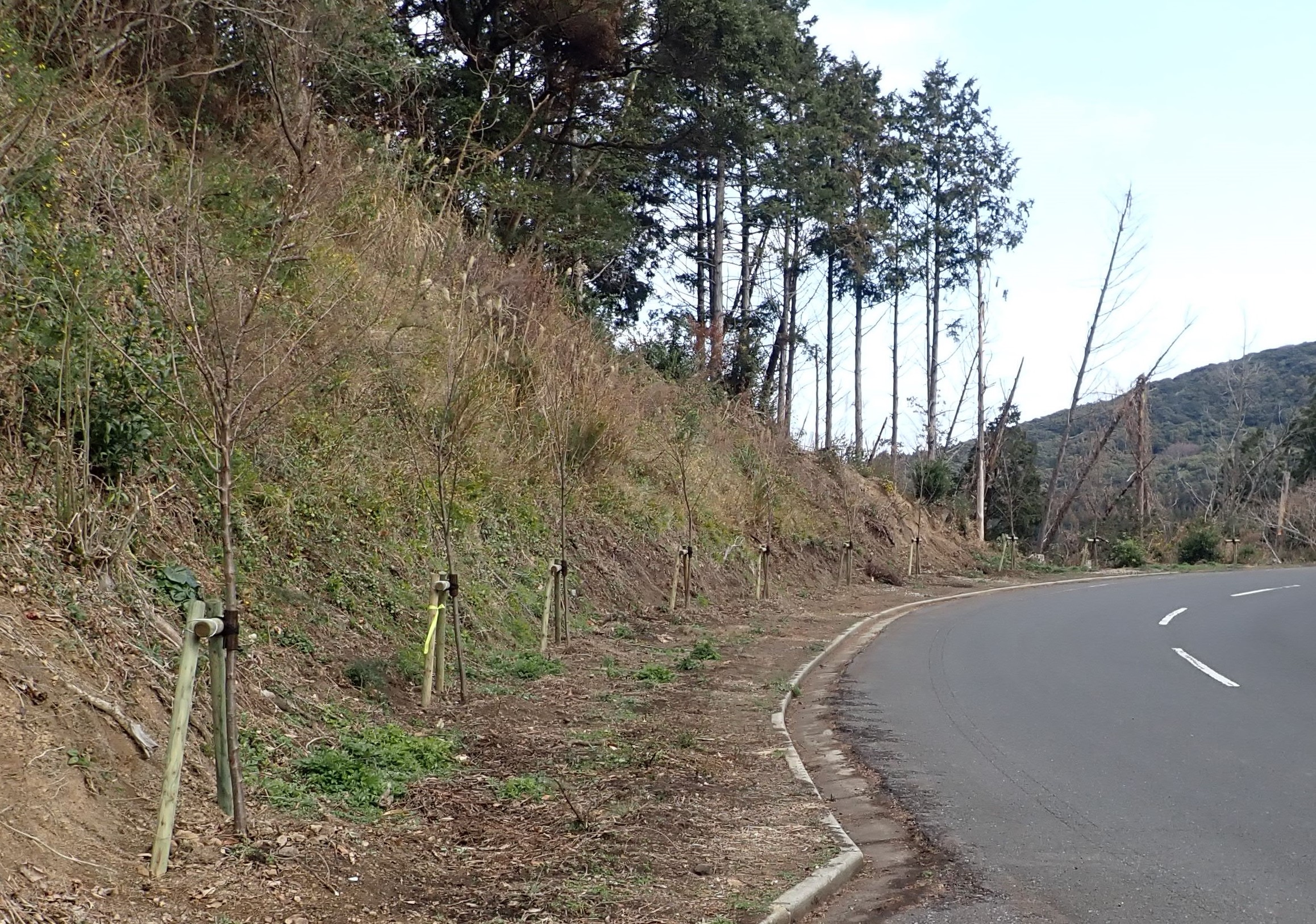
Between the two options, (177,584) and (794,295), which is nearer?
(177,584)

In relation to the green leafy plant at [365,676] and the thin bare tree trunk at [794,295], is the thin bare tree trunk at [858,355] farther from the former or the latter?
the green leafy plant at [365,676]

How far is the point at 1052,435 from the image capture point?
10031 centimetres

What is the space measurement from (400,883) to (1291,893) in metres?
4.37

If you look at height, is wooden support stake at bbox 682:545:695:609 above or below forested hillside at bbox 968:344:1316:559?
below

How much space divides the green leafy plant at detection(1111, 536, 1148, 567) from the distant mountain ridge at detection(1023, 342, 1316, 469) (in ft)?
144

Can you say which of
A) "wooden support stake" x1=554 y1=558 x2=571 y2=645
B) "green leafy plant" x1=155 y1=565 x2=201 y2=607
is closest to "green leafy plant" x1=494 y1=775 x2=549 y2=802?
"green leafy plant" x1=155 y1=565 x2=201 y2=607

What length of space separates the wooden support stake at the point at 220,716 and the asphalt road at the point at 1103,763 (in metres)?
3.40

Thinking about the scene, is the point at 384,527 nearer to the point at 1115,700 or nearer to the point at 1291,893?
the point at 1115,700

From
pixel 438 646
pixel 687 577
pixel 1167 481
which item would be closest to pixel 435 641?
pixel 438 646

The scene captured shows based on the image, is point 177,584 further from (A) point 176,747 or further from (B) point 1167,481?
(B) point 1167,481

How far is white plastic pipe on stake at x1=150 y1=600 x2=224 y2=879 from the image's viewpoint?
4926 millimetres

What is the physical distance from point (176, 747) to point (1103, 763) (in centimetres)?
649

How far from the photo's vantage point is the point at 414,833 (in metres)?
6.20

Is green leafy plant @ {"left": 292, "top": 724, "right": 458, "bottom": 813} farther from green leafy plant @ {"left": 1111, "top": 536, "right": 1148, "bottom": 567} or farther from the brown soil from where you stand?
green leafy plant @ {"left": 1111, "top": 536, "right": 1148, "bottom": 567}
